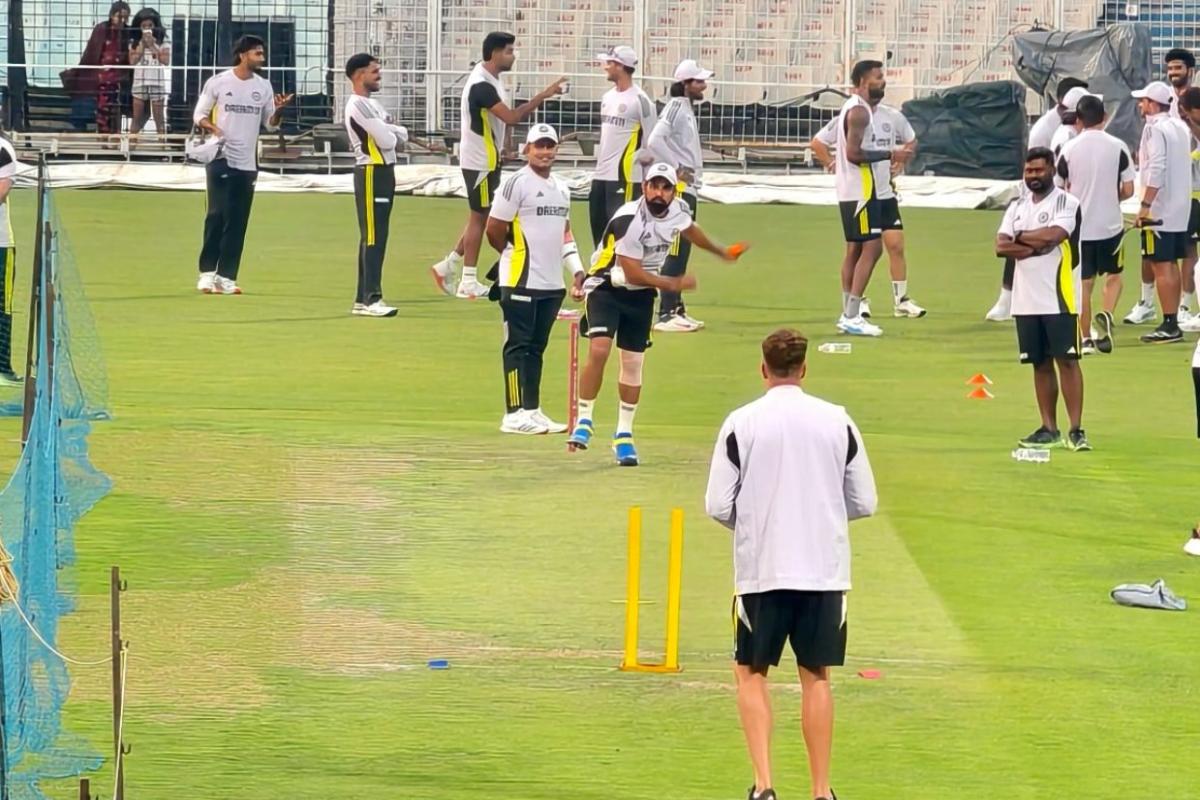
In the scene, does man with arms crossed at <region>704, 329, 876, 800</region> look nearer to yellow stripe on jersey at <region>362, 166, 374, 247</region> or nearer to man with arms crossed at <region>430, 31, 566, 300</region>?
yellow stripe on jersey at <region>362, 166, 374, 247</region>

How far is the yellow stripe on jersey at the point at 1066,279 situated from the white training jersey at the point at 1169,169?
197 inches

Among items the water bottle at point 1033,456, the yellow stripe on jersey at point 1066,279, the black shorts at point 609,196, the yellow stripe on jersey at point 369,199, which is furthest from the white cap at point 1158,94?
the yellow stripe on jersey at point 369,199

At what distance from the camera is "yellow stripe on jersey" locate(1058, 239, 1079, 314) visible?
14719 millimetres

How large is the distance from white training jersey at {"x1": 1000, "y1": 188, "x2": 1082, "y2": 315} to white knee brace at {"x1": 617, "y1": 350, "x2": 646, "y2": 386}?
256 centimetres

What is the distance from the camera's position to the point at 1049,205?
1485 centimetres

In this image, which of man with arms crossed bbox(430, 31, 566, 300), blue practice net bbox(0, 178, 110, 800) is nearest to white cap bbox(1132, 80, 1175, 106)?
man with arms crossed bbox(430, 31, 566, 300)

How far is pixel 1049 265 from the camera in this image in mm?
14758

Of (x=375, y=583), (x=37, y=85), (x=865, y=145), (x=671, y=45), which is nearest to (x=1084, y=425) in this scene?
(x=865, y=145)

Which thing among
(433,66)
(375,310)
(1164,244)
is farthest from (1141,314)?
(433,66)

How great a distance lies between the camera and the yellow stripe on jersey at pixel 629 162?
797 inches

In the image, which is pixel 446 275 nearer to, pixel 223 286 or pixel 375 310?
pixel 375 310

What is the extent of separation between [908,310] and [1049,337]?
255 inches

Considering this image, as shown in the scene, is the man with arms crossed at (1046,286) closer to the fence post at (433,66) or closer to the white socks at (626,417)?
the white socks at (626,417)

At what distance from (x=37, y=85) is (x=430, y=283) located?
1348cm
